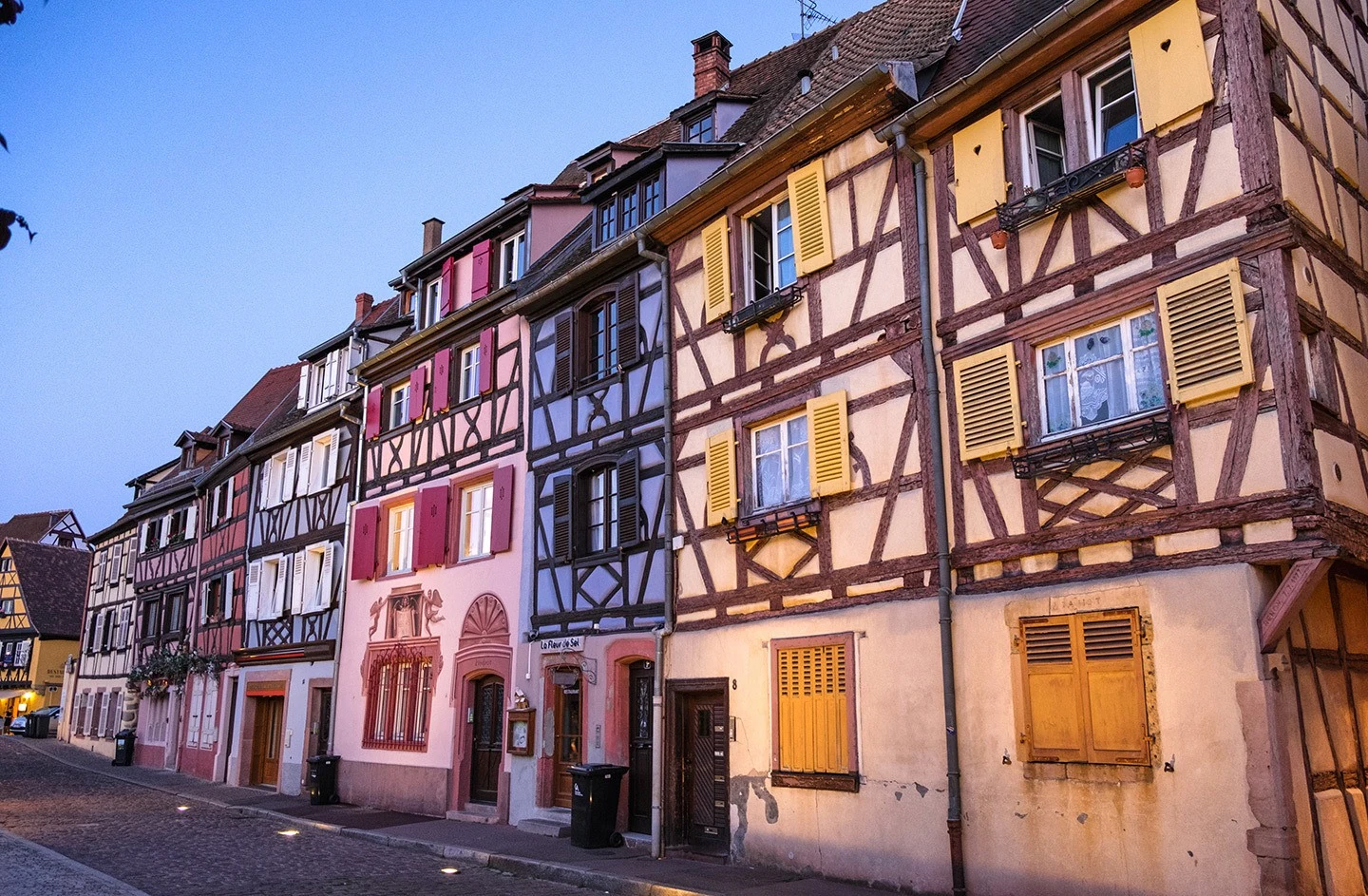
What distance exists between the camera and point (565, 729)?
54.2 feet

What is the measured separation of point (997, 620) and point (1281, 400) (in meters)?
3.19

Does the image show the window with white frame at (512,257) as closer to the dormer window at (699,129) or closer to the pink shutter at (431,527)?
the dormer window at (699,129)

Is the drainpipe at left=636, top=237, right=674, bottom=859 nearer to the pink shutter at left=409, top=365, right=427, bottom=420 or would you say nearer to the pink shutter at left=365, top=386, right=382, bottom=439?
the pink shutter at left=409, top=365, right=427, bottom=420

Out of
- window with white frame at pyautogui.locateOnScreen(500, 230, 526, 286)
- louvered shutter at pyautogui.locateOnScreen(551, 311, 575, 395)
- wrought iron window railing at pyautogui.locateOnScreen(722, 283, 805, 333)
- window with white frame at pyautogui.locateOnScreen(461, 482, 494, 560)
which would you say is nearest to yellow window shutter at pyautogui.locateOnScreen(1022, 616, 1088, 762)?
wrought iron window railing at pyautogui.locateOnScreen(722, 283, 805, 333)

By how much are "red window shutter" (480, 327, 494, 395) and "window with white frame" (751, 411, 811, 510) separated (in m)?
7.16

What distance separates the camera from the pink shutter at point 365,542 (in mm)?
21906

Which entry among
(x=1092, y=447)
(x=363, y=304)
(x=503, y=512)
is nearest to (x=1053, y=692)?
(x=1092, y=447)

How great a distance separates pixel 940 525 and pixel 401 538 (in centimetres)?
1343

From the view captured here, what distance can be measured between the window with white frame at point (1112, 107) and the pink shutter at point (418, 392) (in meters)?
14.4

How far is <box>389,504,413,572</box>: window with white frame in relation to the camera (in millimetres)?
21312

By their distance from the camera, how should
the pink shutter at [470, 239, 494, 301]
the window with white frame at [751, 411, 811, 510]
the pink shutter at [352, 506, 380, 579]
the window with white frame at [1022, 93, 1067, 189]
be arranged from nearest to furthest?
the window with white frame at [1022, 93, 1067, 189]
the window with white frame at [751, 411, 811, 510]
the pink shutter at [470, 239, 494, 301]
the pink shutter at [352, 506, 380, 579]

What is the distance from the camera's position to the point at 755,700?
1305 centimetres

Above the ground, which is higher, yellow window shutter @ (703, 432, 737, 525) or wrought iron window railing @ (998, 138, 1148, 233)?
wrought iron window railing @ (998, 138, 1148, 233)

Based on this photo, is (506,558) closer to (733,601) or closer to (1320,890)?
(733,601)
